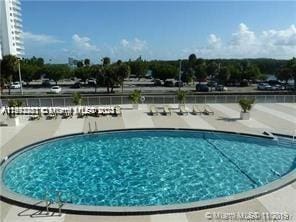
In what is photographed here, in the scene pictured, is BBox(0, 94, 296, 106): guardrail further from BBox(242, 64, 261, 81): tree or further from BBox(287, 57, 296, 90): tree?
BBox(242, 64, 261, 81): tree

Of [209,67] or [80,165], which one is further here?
[209,67]

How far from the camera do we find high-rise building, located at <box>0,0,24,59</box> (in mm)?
111988

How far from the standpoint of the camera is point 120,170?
1404 cm

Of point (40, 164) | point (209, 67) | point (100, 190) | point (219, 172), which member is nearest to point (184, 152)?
point (219, 172)

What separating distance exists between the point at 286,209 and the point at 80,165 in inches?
353

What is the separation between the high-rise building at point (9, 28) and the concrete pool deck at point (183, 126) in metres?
98.7

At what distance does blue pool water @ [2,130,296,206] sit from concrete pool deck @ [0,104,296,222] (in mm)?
1253

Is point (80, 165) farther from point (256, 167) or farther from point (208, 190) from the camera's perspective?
point (256, 167)

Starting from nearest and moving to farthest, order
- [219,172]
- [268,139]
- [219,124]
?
[219,172]
[268,139]
[219,124]

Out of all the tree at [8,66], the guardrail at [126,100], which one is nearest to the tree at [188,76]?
the tree at [8,66]

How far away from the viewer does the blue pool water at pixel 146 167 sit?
38.5ft

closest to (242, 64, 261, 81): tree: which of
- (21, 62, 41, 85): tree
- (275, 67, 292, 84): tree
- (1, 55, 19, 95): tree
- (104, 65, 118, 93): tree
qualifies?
(275, 67, 292, 84): tree

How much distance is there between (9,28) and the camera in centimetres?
11394

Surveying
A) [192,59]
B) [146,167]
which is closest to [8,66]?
[146,167]
